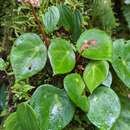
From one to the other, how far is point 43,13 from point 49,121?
448 millimetres

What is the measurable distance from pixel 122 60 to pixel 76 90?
0.73ft

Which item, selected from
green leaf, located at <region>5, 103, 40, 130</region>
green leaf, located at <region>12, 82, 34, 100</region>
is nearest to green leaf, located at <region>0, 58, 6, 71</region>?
green leaf, located at <region>12, 82, 34, 100</region>

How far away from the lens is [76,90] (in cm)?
120

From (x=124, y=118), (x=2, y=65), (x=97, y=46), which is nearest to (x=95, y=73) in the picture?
(x=97, y=46)

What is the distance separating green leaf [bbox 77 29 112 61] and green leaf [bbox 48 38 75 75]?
40mm

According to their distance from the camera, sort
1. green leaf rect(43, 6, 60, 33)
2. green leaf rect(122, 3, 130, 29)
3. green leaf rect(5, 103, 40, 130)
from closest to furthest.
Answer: green leaf rect(5, 103, 40, 130) → green leaf rect(43, 6, 60, 33) → green leaf rect(122, 3, 130, 29)

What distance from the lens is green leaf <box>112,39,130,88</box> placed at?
4.27 feet

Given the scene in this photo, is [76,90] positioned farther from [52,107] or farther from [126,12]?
[126,12]

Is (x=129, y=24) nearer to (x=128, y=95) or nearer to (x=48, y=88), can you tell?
(x=128, y=95)

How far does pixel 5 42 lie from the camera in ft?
4.84

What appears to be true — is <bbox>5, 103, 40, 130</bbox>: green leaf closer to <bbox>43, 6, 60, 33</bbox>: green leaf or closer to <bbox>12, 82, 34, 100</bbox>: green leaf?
<bbox>12, 82, 34, 100</bbox>: green leaf

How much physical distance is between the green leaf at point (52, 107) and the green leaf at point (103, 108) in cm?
7

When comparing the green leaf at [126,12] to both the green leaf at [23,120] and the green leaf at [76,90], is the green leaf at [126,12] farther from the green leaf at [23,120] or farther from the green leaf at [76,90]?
the green leaf at [23,120]

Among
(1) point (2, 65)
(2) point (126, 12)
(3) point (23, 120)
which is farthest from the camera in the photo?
(2) point (126, 12)
